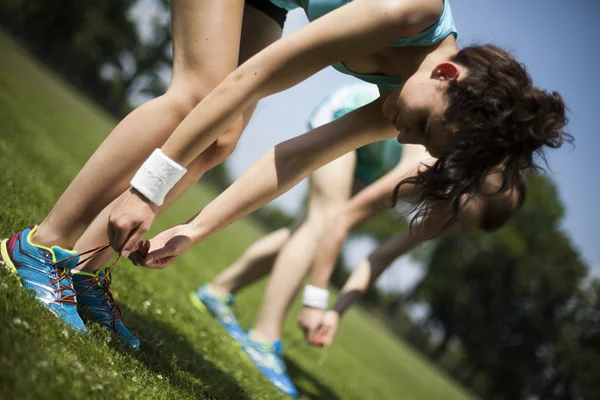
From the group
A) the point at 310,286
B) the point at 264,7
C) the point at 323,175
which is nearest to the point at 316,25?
the point at 264,7

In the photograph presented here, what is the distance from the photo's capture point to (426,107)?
2279 millimetres

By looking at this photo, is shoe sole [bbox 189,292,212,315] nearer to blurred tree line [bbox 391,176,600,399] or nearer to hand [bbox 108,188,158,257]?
hand [bbox 108,188,158,257]

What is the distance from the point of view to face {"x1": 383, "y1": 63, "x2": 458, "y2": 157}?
2.25m

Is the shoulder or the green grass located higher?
the shoulder

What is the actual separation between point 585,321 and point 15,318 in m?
41.4

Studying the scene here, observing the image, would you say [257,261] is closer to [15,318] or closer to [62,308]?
[62,308]

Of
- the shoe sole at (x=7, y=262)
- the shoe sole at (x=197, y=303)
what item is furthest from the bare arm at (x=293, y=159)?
the shoe sole at (x=197, y=303)

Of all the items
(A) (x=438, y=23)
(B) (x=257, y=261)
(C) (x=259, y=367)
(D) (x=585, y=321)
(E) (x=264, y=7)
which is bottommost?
(C) (x=259, y=367)

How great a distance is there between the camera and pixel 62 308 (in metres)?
2.24

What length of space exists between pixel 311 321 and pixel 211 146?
4.82 feet

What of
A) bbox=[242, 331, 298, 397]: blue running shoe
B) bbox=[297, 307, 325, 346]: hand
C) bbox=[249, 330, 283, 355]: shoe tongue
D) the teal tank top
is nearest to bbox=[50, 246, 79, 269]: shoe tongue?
bbox=[297, 307, 325, 346]: hand

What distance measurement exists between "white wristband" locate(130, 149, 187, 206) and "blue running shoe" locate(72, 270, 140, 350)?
21.5 inches

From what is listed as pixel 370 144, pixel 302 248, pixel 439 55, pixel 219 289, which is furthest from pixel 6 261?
pixel 370 144

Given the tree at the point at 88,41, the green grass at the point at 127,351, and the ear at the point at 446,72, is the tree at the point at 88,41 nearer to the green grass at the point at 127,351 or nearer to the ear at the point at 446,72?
the green grass at the point at 127,351
